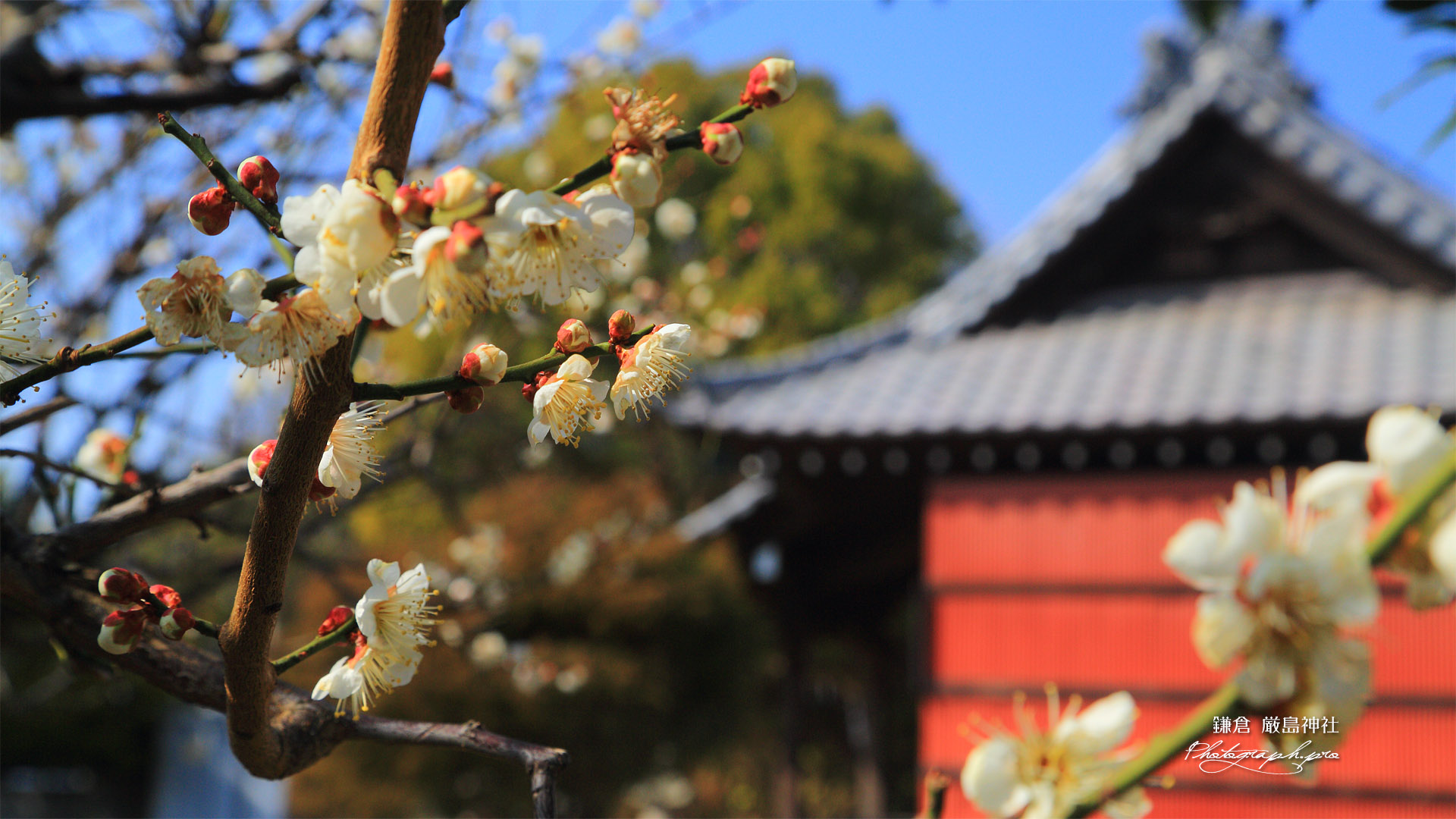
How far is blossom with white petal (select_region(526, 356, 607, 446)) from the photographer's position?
2.54 ft

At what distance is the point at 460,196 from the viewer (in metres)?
0.60

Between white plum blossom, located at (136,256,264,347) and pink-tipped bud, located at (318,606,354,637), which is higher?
white plum blossom, located at (136,256,264,347)

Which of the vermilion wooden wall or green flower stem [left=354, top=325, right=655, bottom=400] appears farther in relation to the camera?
the vermilion wooden wall

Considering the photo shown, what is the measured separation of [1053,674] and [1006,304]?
6.05 ft

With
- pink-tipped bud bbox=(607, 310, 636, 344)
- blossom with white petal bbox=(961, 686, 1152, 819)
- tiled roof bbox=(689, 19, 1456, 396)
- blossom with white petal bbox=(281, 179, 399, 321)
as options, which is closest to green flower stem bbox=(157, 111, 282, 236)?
blossom with white petal bbox=(281, 179, 399, 321)

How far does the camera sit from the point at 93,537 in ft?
3.27

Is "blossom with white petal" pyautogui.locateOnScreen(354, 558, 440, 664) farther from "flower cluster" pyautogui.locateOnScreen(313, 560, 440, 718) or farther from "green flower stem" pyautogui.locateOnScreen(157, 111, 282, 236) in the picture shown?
"green flower stem" pyautogui.locateOnScreen(157, 111, 282, 236)

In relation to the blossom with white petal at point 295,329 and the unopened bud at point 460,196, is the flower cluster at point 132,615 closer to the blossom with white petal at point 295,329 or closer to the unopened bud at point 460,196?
the blossom with white petal at point 295,329

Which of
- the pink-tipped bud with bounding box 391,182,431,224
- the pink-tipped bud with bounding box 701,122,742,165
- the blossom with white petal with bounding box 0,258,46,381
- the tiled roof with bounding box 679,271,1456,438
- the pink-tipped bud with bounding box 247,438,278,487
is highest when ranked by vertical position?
the tiled roof with bounding box 679,271,1456,438

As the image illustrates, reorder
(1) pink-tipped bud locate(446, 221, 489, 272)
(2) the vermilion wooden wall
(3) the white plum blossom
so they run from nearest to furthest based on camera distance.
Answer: (1) pink-tipped bud locate(446, 221, 489, 272), (3) the white plum blossom, (2) the vermilion wooden wall

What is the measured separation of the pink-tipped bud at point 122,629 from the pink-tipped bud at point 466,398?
318mm

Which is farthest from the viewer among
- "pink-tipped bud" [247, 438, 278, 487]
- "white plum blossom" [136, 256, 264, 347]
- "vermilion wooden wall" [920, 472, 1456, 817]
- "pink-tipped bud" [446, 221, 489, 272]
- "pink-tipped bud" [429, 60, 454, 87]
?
"vermilion wooden wall" [920, 472, 1456, 817]

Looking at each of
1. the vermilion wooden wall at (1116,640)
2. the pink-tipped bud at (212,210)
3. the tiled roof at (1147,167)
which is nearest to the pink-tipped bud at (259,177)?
the pink-tipped bud at (212,210)

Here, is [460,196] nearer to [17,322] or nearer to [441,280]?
[441,280]
